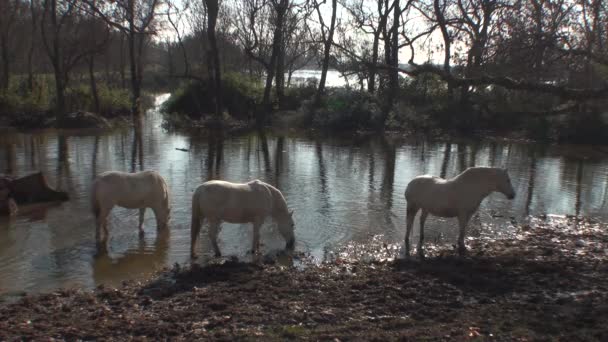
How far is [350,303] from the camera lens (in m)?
7.41

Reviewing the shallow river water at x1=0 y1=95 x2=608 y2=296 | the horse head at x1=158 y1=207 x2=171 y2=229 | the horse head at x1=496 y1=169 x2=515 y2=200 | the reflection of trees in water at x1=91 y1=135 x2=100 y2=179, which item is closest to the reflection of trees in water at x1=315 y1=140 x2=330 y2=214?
the shallow river water at x1=0 y1=95 x2=608 y2=296

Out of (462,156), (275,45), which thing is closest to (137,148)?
(462,156)

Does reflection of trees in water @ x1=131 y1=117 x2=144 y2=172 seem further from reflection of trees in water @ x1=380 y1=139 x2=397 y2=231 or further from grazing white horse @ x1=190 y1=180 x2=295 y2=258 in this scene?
grazing white horse @ x1=190 y1=180 x2=295 y2=258

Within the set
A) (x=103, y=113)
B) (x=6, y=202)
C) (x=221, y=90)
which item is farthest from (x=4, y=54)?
(x=6, y=202)

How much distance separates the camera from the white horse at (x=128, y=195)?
35.1 feet

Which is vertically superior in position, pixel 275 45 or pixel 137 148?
pixel 275 45

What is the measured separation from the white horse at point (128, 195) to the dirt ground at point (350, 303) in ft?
8.35

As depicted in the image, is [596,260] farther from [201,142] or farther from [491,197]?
[201,142]

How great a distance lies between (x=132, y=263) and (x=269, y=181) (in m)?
7.68

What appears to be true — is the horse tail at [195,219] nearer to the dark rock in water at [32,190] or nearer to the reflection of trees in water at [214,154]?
the dark rock in water at [32,190]

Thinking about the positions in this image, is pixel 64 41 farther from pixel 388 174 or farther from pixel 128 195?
pixel 128 195

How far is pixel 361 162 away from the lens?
21.9 metres

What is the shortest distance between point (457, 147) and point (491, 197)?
40.3ft

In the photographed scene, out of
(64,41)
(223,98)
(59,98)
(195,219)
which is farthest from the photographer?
(223,98)
